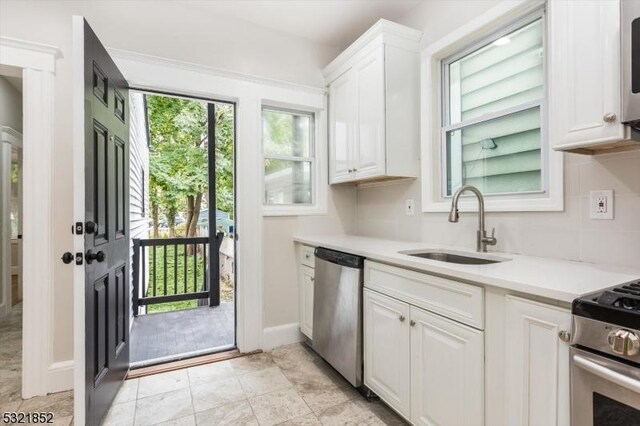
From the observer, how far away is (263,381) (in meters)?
2.23

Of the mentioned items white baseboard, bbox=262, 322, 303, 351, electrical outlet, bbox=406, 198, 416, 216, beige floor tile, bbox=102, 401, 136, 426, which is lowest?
beige floor tile, bbox=102, 401, 136, 426

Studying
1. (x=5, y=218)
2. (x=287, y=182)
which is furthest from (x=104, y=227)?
(x=5, y=218)

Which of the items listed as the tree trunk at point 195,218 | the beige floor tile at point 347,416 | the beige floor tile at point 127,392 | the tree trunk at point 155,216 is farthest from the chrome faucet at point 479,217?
the tree trunk at point 155,216

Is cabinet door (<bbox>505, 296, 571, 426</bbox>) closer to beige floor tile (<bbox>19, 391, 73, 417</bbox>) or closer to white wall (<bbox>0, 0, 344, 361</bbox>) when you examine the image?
white wall (<bbox>0, 0, 344, 361</bbox>)

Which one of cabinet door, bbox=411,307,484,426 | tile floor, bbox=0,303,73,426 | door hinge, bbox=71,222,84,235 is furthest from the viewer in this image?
tile floor, bbox=0,303,73,426

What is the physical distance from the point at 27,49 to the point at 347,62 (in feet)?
7.00

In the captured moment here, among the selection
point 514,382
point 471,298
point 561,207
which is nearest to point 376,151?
point 561,207

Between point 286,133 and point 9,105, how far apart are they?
3.42 metres

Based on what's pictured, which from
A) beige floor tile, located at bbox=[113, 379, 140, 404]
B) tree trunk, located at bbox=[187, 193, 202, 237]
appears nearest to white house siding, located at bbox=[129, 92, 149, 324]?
tree trunk, located at bbox=[187, 193, 202, 237]

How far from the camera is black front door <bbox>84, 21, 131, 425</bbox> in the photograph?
5.30ft

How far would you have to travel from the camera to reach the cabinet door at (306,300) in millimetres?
2654

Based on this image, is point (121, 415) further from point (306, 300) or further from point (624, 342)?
point (624, 342)

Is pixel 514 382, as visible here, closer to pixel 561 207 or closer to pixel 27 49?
pixel 561 207

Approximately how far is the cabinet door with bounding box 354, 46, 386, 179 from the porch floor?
1895 millimetres
